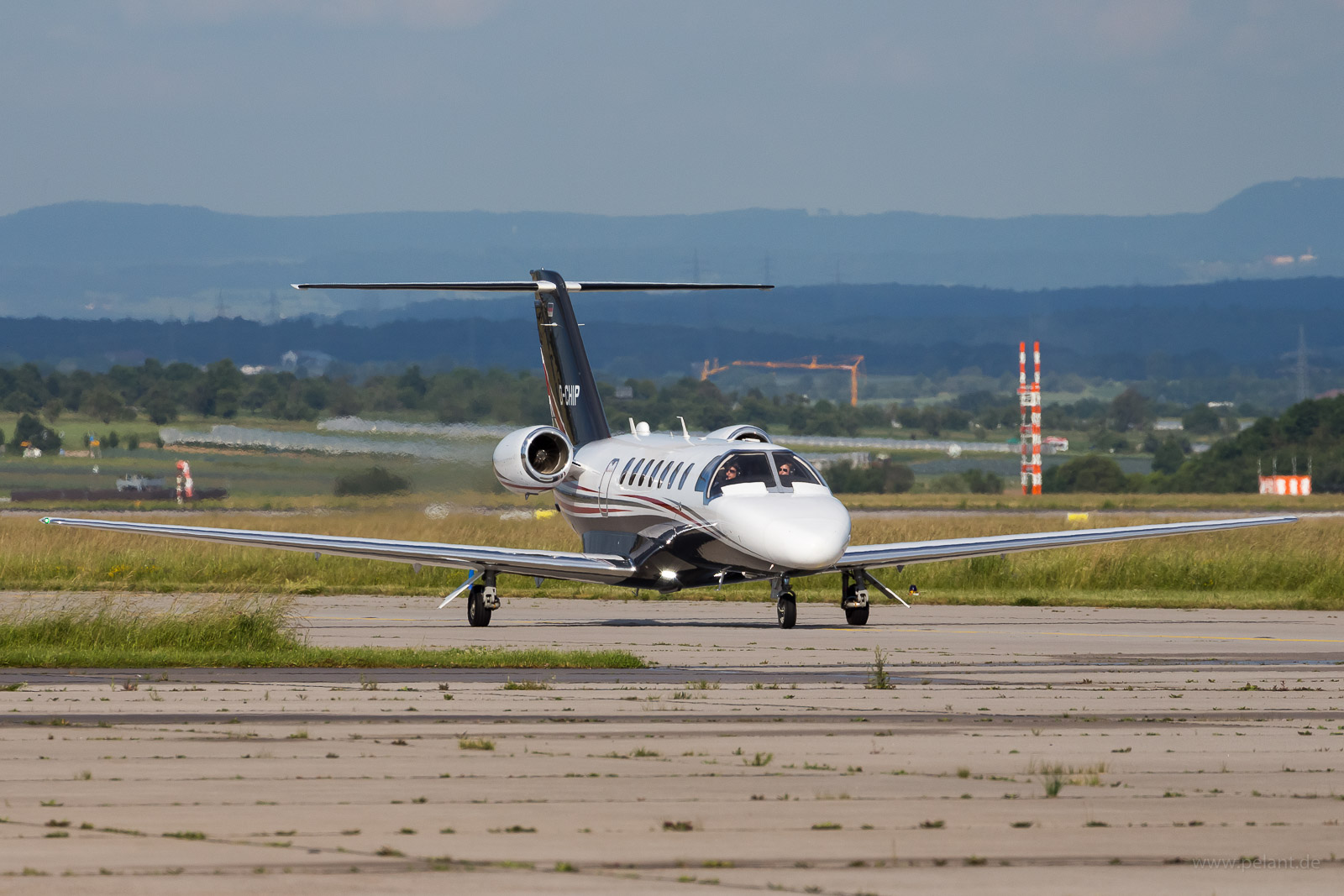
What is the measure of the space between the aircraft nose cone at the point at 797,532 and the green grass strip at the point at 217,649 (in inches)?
164

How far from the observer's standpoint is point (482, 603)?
2969cm

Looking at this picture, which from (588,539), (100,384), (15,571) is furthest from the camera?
(100,384)

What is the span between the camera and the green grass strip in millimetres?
20891

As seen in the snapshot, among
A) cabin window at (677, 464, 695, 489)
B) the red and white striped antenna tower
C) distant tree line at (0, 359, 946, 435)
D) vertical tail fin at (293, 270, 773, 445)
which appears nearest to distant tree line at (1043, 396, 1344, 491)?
the red and white striped antenna tower

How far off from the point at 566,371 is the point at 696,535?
10.1 metres

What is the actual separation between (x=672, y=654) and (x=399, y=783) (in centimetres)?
1167

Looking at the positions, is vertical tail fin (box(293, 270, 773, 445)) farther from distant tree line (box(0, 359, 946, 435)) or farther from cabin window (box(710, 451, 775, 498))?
cabin window (box(710, 451, 775, 498))

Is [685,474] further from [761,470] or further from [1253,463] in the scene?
[1253,463]

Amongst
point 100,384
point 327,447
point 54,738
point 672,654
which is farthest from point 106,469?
point 54,738

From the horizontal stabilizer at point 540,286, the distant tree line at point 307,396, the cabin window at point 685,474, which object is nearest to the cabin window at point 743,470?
the cabin window at point 685,474

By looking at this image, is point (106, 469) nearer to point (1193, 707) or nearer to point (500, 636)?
point (500, 636)

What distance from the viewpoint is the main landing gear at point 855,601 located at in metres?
29.2

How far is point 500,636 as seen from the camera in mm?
26844

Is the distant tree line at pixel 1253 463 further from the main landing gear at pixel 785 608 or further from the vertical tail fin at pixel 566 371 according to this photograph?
the main landing gear at pixel 785 608
